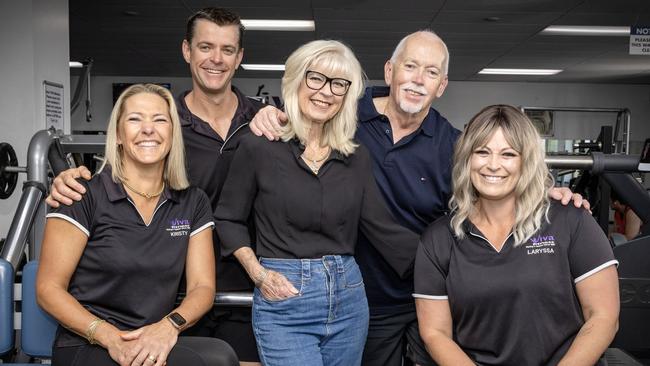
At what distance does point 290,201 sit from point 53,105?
3995mm

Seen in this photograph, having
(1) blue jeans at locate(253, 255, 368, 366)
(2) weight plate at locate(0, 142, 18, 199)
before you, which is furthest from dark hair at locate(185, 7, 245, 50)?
(2) weight plate at locate(0, 142, 18, 199)

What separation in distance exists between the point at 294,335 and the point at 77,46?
896cm

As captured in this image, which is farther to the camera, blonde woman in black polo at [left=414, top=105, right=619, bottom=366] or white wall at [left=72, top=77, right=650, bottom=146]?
white wall at [left=72, top=77, right=650, bottom=146]

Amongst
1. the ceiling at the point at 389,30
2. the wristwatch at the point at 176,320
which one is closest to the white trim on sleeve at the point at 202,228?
the wristwatch at the point at 176,320

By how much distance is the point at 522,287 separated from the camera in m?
1.71

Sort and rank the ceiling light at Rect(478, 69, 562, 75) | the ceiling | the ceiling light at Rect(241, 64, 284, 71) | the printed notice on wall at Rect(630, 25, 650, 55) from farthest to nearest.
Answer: the ceiling light at Rect(478, 69, 562, 75)
the ceiling light at Rect(241, 64, 284, 71)
the printed notice on wall at Rect(630, 25, 650, 55)
the ceiling

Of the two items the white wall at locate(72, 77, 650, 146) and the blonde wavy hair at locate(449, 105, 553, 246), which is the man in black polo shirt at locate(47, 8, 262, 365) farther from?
the white wall at locate(72, 77, 650, 146)

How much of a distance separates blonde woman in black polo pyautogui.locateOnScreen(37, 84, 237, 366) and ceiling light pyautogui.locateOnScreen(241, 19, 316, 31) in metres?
6.03

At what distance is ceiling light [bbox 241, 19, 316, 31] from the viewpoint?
767 centimetres

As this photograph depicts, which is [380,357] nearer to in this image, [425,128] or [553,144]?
[425,128]

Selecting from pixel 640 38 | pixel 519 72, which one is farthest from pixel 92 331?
pixel 519 72

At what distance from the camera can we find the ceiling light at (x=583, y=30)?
25.5ft

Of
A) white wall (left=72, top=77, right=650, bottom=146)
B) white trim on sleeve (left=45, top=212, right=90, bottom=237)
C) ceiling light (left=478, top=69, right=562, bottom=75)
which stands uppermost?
ceiling light (left=478, top=69, right=562, bottom=75)

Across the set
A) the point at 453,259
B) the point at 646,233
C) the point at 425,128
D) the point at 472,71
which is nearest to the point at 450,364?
the point at 453,259
